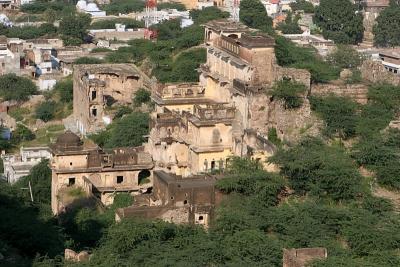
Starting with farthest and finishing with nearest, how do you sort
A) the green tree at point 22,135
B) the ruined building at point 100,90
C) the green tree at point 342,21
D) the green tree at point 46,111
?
the green tree at point 342,21, the green tree at point 46,111, the green tree at point 22,135, the ruined building at point 100,90

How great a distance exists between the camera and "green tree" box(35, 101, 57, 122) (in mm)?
40875

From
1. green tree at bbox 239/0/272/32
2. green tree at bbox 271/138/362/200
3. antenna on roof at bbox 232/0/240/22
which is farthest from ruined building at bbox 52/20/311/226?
green tree at bbox 239/0/272/32

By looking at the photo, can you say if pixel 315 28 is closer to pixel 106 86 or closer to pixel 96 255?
pixel 106 86

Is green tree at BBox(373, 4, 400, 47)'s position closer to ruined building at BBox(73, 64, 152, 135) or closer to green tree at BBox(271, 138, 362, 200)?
ruined building at BBox(73, 64, 152, 135)

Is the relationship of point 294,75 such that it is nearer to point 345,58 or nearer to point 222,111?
point 222,111

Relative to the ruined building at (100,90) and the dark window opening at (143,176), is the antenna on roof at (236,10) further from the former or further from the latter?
the dark window opening at (143,176)

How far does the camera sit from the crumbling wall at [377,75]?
3166 centimetres

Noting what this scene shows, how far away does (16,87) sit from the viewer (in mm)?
44156

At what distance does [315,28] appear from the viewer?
6378 centimetres

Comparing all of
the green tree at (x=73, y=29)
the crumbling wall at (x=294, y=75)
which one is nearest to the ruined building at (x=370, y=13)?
the green tree at (x=73, y=29)

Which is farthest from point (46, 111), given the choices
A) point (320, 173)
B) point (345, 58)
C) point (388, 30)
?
point (388, 30)

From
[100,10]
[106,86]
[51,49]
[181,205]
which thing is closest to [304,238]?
[181,205]

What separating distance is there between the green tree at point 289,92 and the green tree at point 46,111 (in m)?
13.9

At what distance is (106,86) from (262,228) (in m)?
16.1
